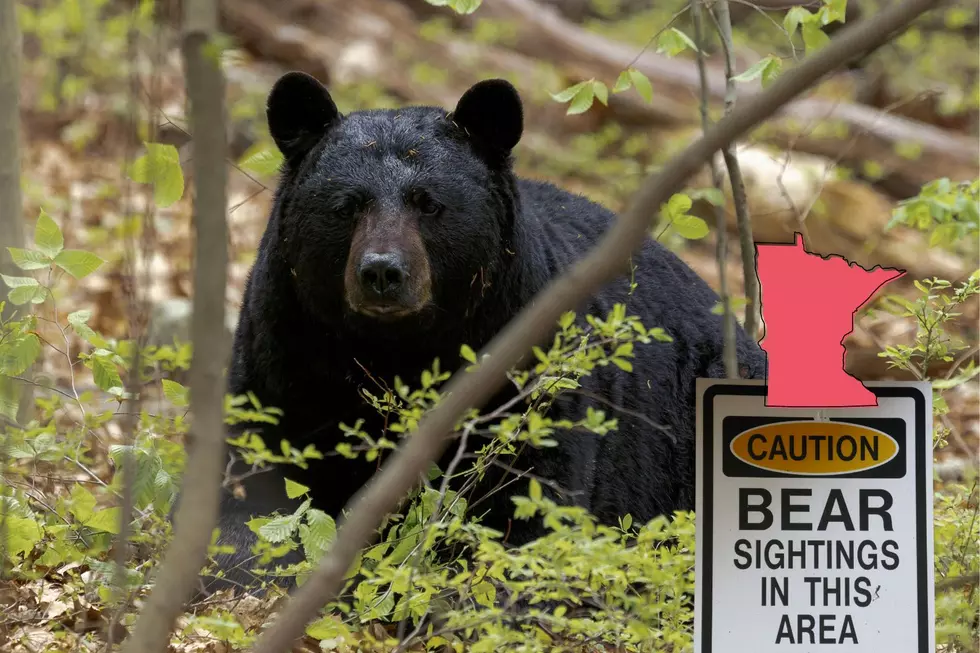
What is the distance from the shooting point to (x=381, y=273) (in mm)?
3932

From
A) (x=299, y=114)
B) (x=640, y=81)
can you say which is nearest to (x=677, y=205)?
(x=640, y=81)

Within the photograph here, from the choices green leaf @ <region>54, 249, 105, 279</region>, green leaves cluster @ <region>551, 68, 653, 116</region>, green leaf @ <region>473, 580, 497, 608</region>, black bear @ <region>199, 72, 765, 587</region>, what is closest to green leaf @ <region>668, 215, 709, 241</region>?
black bear @ <region>199, 72, 765, 587</region>

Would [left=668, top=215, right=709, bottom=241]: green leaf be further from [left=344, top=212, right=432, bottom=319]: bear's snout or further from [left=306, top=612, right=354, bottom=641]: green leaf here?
[left=306, top=612, right=354, bottom=641]: green leaf

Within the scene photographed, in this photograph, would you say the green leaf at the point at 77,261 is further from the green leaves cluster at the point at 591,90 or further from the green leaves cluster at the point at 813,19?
the green leaves cluster at the point at 813,19

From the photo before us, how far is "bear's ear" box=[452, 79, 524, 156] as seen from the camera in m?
4.42

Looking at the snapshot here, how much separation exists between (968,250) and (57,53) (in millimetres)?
9661

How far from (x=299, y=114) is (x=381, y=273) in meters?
0.99

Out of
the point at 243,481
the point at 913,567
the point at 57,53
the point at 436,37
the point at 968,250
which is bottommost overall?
the point at 913,567

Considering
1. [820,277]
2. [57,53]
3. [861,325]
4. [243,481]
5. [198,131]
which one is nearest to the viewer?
[198,131]

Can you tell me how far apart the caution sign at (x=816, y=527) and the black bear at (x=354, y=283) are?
1289 mm

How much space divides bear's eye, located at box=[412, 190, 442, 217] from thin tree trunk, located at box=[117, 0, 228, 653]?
2.13m

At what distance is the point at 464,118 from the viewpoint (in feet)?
14.9

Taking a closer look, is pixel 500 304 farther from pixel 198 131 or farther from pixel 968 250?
pixel 968 250

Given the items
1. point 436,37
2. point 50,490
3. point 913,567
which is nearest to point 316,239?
point 50,490
